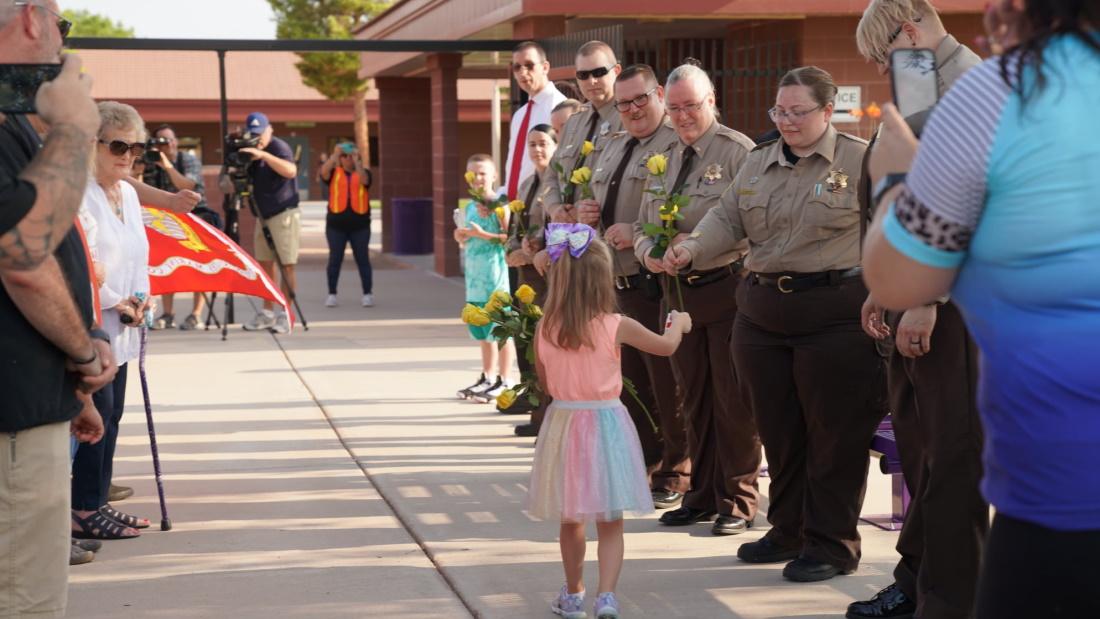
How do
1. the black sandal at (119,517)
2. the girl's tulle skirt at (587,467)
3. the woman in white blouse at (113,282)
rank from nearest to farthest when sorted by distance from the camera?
the girl's tulle skirt at (587,467), the woman in white blouse at (113,282), the black sandal at (119,517)

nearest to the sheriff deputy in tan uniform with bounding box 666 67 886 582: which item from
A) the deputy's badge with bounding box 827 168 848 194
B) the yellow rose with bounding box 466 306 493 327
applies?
the deputy's badge with bounding box 827 168 848 194

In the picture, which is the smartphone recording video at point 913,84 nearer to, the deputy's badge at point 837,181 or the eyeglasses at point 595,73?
the deputy's badge at point 837,181

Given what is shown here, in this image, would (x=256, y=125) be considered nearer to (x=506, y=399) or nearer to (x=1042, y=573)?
(x=506, y=399)

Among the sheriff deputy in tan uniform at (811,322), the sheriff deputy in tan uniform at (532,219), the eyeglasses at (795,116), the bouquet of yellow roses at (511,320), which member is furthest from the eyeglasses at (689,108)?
the sheriff deputy in tan uniform at (532,219)

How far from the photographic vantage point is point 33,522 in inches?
116

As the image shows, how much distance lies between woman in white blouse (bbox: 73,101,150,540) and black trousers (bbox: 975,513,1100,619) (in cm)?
394

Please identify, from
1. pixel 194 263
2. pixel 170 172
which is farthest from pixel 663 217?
pixel 170 172

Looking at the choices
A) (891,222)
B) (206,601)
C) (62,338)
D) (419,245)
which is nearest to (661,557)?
(206,601)

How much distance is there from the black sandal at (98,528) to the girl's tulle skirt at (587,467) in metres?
2.22

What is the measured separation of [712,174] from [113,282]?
255 centimetres

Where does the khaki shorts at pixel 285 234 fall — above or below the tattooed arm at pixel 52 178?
below

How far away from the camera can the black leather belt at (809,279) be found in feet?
15.2

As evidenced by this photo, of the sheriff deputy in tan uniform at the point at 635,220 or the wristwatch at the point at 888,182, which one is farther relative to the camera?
the sheriff deputy in tan uniform at the point at 635,220

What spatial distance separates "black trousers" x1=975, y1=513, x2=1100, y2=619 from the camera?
1940 mm
